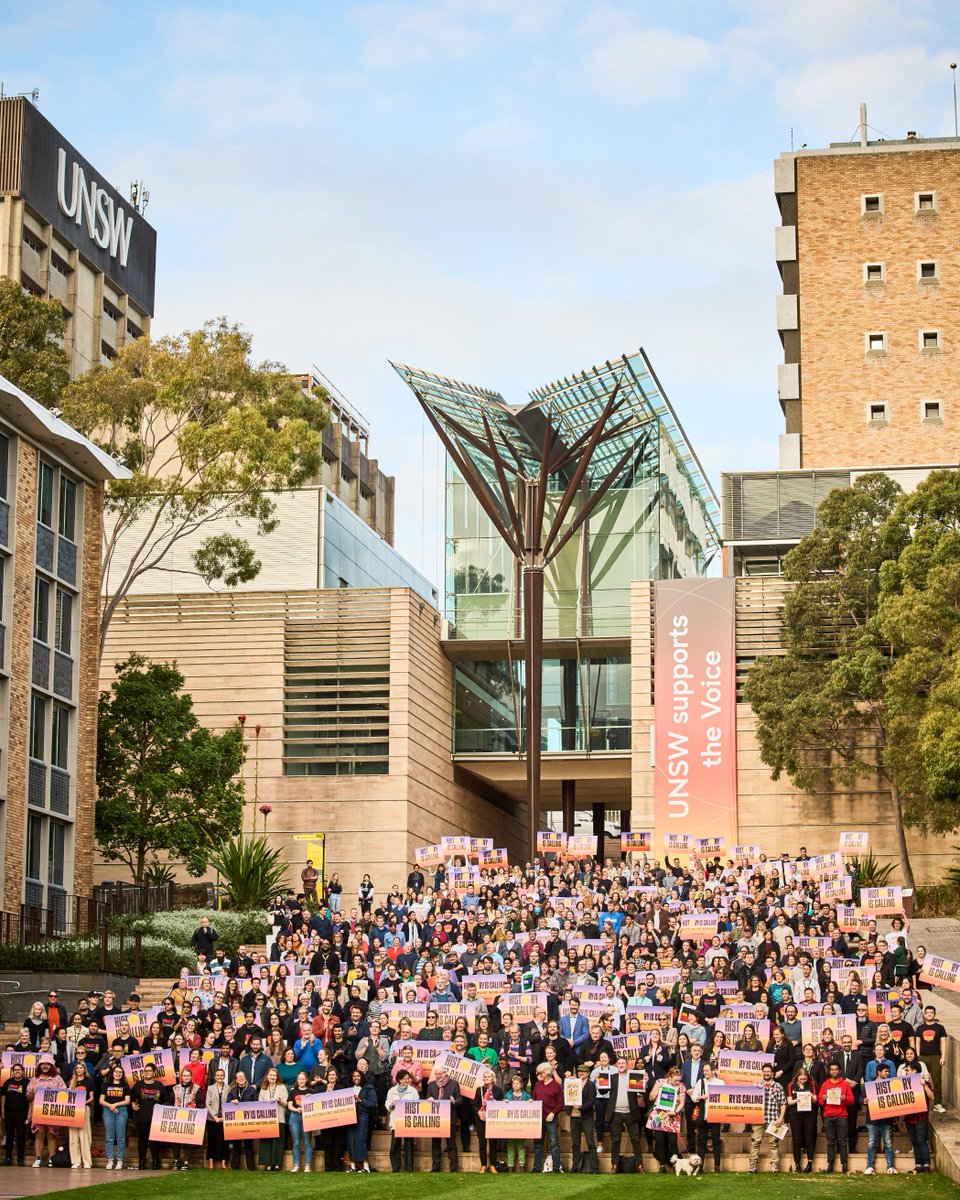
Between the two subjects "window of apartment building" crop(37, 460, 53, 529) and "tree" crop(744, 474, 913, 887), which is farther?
"tree" crop(744, 474, 913, 887)

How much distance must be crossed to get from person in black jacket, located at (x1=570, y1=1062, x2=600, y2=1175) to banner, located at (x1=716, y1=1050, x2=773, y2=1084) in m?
1.56

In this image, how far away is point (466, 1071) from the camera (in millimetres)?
22328

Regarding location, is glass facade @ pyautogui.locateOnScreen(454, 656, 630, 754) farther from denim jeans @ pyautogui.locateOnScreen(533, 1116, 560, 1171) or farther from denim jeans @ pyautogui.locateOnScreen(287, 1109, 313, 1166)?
denim jeans @ pyautogui.locateOnScreen(287, 1109, 313, 1166)

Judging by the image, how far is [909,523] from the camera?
1933 inches

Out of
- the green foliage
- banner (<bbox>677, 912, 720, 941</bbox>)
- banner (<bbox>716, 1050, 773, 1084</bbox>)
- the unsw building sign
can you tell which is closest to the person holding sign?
banner (<bbox>716, 1050, 773, 1084</bbox>)

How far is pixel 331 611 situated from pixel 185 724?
464 inches

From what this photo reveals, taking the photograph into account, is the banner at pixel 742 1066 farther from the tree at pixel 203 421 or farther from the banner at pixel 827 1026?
the tree at pixel 203 421

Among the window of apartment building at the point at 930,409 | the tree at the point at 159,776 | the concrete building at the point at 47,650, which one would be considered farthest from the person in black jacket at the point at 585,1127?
the window of apartment building at the point at 930,409

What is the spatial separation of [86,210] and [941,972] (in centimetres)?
6251

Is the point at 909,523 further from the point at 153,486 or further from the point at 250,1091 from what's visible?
the point at 250,1091

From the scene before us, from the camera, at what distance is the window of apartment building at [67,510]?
40.8 metres

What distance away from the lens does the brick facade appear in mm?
63781

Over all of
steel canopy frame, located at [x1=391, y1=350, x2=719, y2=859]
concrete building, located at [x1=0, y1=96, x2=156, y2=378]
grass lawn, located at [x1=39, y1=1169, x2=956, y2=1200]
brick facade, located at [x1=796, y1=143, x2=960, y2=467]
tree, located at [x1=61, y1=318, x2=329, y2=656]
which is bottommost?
grass lawn, located at [x1=39, y1=1169, x2=956, y2=1200]

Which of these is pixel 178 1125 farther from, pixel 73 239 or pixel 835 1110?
pixel 73 239
